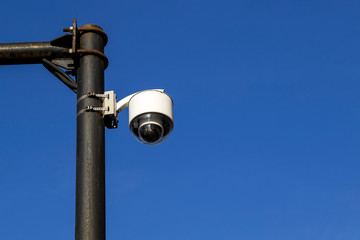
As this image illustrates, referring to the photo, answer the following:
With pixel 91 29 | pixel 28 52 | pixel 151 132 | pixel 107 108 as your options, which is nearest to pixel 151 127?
pixel 151 132

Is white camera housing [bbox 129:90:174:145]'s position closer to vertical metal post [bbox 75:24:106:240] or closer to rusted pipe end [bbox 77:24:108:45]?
vertical metal post [bbox 75:24:106:240]

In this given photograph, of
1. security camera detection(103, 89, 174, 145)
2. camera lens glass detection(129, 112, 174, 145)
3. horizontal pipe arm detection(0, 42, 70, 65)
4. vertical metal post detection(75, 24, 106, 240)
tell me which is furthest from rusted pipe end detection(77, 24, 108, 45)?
camera lens glass detection(129, 112, 174, 145)

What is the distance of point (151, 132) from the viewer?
4.31 metres

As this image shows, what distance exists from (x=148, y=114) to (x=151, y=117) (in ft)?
0.11

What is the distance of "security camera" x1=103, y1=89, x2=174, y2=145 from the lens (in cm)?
433

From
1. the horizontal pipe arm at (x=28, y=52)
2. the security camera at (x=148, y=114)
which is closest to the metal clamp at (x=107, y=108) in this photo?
the security camera at (x=148, y=114)

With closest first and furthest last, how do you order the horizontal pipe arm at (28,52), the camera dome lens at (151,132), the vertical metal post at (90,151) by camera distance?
the vertical metal post at (90,151), the camera dome lens at (151,132), the horizontal pipe arm at (28,52)

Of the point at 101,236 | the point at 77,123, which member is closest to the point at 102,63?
the point at 77,123

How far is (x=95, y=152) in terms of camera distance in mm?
4172

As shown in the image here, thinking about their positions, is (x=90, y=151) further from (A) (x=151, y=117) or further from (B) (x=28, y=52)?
(B) (x=28, y=52)

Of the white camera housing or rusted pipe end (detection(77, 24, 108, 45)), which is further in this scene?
rusted pipe end (detection(77, 24, 108, 45))

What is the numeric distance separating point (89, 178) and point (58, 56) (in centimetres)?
116

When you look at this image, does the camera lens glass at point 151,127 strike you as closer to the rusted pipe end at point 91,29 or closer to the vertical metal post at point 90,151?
the vertical metal post at point 90,151

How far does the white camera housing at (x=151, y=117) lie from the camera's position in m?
4.33
